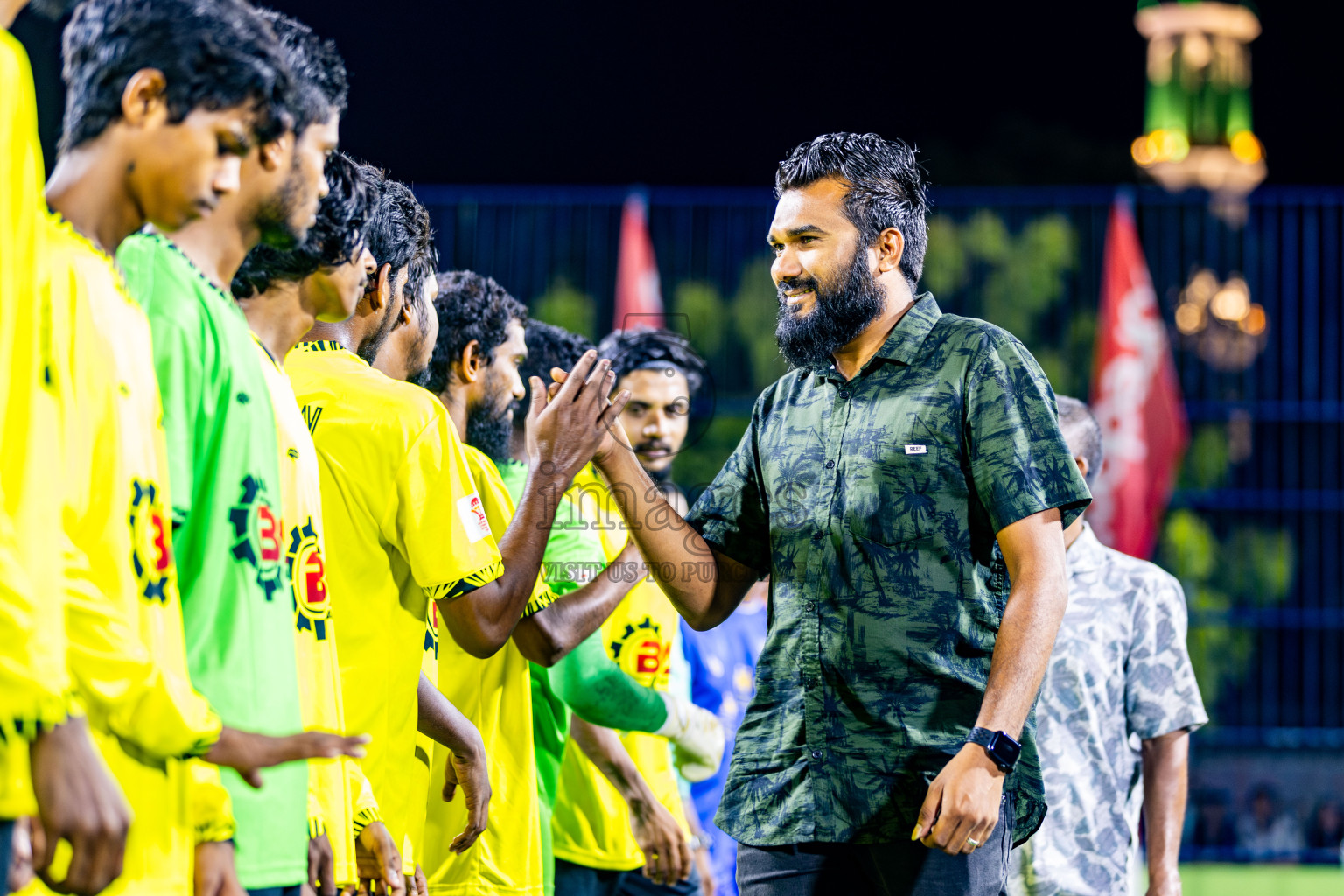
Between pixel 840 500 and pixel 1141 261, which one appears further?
pixel 1141 261

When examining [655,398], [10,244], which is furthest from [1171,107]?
[10,244]

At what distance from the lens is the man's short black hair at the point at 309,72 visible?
1.80 meters

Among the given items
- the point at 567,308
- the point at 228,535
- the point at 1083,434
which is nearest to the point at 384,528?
the point at 228,535

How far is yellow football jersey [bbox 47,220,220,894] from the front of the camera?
1.41 m

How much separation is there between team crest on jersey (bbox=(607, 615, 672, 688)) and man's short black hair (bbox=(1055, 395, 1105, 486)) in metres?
1.32

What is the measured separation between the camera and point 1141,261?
12008mm

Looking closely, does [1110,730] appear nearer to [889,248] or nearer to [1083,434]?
[1083,434]

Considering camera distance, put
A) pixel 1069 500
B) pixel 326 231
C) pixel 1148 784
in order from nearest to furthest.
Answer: pixel 326 231 < pixel 1069 500 < pixel 1148 784

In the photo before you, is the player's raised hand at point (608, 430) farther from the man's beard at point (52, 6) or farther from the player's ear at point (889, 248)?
the man's beard at point (52, 6)

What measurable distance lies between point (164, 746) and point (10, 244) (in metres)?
0.53

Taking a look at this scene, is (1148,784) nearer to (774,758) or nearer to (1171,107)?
(774,758)

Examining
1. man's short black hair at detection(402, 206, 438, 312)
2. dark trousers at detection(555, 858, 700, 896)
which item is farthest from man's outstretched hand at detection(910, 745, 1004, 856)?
dark trousers at detection(555, 858, 700, 896)

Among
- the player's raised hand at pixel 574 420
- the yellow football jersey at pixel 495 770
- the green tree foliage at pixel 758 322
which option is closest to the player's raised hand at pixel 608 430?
the player's raised hand at pixel 574 420

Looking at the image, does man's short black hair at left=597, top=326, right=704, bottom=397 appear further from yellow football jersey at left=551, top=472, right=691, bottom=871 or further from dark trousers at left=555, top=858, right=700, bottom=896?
dark trousers at left=555, top=858, right=700, bottom=896
